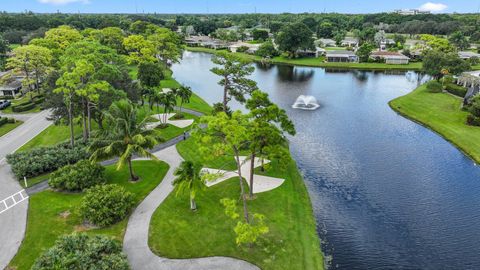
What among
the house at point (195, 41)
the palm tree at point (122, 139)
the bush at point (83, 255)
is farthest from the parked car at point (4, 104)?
the house at point (195, 41)

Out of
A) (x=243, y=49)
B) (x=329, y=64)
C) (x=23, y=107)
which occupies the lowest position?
(x=23, y=107)

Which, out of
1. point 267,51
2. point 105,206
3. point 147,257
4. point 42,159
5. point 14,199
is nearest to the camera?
point 147,257

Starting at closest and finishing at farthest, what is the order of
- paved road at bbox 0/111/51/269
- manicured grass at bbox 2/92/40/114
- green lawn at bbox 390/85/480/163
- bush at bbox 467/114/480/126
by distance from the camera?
1. paved road at bbox 0/111/51/269
2. green lawn at bbox 390/85/480/163
3. bush at bbox 467/114/480/126
4. manicured grass at bbox 2/92/40/114

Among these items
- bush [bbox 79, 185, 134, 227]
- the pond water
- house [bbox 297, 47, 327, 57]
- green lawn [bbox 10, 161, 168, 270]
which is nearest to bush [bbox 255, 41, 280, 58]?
house [bbox 297, 47, 327, 57]

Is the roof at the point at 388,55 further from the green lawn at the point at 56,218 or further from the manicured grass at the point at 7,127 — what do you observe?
the manicured grass at the point at 7,127

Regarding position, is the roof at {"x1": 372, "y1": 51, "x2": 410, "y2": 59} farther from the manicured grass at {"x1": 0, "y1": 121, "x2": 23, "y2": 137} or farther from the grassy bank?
the manicured grass at {"x1": 0, "y1": 121, "x2": 23, "y2": 137}

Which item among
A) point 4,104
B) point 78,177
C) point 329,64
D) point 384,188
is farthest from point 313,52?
point 78,177

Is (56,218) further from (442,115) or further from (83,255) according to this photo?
(442,115)
